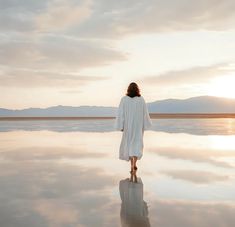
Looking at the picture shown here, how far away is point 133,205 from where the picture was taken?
6574 millimetres

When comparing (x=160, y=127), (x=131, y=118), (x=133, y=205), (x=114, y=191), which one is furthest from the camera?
(x=160, y=127)

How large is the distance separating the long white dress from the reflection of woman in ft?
3.94

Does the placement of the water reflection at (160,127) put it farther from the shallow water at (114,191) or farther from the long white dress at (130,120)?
the long white dress at (130,120)

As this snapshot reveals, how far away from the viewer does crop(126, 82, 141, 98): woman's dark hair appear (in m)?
9.98

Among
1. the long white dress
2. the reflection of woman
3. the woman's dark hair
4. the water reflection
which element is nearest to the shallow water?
the reflection of woman

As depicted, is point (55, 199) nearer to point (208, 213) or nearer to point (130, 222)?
point (130, 222)

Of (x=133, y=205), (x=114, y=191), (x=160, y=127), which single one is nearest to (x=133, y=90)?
(x=114, y=191)

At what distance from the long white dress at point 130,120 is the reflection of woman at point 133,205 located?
120 centimetres

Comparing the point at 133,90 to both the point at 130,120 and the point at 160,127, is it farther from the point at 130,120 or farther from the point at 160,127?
the point at 160,127

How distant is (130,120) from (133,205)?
3.66 meters

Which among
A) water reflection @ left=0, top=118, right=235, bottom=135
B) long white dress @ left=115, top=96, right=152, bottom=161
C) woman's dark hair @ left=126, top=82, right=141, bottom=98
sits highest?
woman's dark hair @ left=126, top=82, right=141, bottom=98

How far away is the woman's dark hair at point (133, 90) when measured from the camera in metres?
9.98

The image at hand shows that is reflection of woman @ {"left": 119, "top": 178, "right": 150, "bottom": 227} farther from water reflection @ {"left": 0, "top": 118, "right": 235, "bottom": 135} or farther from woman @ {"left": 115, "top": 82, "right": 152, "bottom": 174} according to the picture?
water reflection @ {"left": 0, "top": 118, "right": 235, "bottom": 135}

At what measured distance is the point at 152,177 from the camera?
934 centimetres
